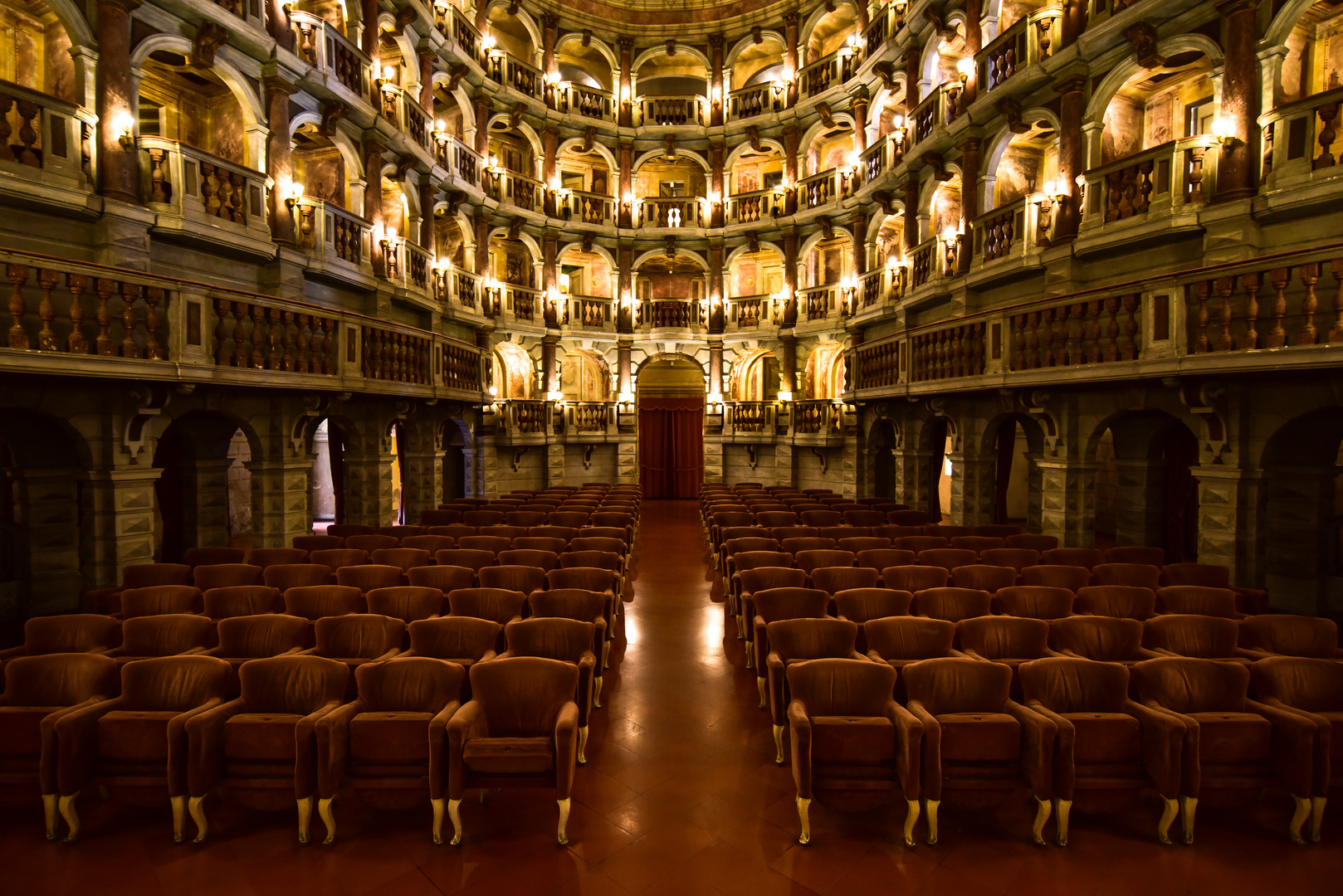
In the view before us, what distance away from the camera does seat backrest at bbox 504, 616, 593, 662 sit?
4965 mm

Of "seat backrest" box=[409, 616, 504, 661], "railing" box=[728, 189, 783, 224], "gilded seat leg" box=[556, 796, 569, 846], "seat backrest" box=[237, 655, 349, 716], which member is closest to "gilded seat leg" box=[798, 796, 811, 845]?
"gilded seat leg" box=[556, 796, 569, 846]

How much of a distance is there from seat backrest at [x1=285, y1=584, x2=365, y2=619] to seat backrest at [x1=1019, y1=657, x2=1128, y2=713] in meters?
5.71

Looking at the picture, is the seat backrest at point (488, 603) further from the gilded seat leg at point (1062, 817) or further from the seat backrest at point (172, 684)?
the gilded seat leg at point (1062, 817)

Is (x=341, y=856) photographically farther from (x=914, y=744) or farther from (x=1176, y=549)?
(x=1176, y=549)

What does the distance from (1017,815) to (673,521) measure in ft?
43.0

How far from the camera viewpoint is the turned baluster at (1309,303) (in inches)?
234

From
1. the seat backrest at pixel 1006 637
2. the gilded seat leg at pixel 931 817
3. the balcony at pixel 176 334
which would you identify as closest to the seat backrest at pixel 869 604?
the seat backrest at pixel 1006 637

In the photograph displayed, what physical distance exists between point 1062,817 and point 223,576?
774 centimetres

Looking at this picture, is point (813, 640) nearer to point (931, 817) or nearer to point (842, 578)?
point (931, 817)

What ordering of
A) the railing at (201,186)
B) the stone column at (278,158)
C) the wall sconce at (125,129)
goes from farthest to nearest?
the stone column at (278,158)
the railing at (201,186)
the wall sconce at (125,129)

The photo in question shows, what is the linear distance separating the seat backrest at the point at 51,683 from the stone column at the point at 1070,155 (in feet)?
42.2

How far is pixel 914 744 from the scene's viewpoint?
3.75 m

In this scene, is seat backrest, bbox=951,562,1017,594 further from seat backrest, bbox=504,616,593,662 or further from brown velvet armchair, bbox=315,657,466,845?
brown velvet armchair, bbox=315,657,466,845

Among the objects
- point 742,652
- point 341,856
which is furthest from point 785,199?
point 341,856
